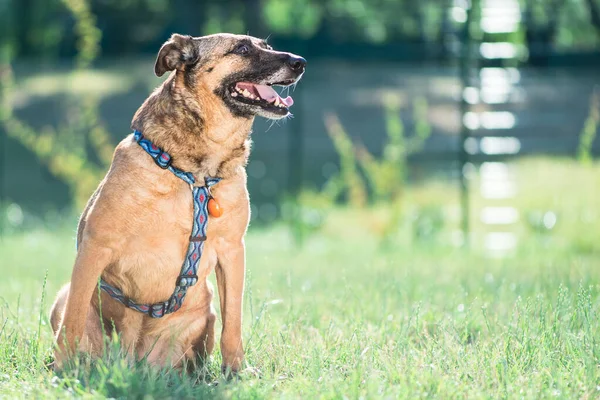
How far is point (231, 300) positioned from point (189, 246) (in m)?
0.33

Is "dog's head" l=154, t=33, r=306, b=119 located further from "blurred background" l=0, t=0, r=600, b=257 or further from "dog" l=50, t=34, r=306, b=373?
"blurred background" l=0, t=0, r=600, b=257

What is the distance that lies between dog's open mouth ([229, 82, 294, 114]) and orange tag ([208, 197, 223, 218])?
18.9 inches

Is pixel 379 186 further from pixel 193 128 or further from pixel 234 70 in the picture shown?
pixel 193 128

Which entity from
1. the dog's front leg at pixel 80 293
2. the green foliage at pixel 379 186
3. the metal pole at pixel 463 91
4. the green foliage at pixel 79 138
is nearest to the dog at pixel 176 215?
the dog's front leg at pixel 80 293

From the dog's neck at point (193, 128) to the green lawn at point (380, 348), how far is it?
0.68 meters

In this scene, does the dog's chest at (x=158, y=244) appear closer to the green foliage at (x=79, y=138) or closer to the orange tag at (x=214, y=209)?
the orange tag at (x=214, y=209)

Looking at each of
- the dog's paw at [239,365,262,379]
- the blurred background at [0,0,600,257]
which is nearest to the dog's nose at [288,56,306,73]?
the dog's paw at [239,365,262,379]

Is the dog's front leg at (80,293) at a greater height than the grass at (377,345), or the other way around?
the dog's front leg at (80,293)

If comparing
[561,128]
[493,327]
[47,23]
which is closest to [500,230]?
[561,128]

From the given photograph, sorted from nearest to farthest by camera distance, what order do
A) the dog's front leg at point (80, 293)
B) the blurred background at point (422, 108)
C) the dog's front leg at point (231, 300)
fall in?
the dog's front leg at point (80, 293) < the dog's front leg at point (231, 300) < the blurred background at point (422, 108)

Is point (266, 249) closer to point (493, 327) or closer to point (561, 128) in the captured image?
point (561, 128)

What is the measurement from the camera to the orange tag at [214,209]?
385cm

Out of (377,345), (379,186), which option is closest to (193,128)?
(377,345)

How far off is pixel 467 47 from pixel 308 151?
13.7 ft
